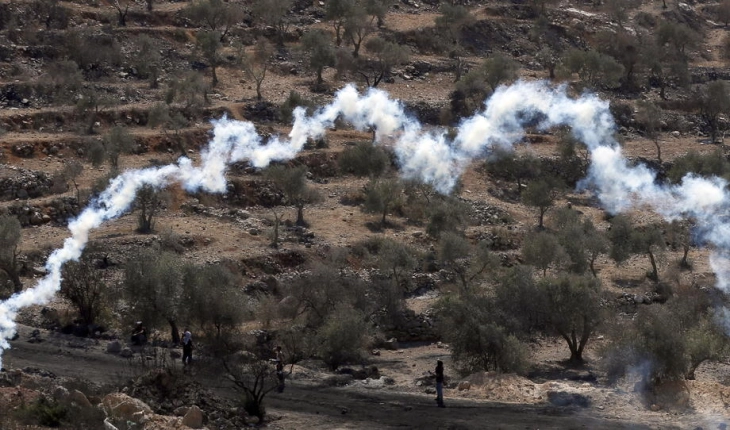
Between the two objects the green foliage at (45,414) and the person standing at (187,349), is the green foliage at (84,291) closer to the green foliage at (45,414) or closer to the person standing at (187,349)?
the person standing at (187,349)

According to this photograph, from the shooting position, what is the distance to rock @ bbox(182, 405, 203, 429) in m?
36.5

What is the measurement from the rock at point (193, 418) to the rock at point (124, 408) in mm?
1017

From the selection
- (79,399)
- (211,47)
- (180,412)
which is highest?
(211,47)

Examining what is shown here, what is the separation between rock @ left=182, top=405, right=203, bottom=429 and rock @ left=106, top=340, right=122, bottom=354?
9390 mm

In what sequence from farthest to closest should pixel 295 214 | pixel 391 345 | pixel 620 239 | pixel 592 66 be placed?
pixel 592 66, pixel 295 214, pixel 620 239, pixel 391 345

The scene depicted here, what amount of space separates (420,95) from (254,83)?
9.94m

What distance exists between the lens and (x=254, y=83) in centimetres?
7819

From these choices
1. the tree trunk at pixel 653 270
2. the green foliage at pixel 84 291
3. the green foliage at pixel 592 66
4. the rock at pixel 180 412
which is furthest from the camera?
the green foliage at pixel 592 66

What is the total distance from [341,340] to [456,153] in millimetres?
25391

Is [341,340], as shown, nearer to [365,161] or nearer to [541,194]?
[365,161]

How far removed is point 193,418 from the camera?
36656mm

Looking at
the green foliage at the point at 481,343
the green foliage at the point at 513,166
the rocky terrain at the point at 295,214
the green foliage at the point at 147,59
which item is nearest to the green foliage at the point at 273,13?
the rocky terrain at the point at 295,214

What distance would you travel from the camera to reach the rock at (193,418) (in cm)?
3653

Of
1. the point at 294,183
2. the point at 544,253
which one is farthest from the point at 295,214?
the point at 544,253
